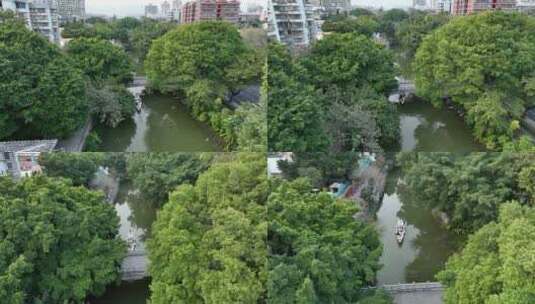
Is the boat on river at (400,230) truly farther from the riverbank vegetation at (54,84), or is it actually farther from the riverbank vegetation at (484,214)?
the riverbank vegetation at (54,84)

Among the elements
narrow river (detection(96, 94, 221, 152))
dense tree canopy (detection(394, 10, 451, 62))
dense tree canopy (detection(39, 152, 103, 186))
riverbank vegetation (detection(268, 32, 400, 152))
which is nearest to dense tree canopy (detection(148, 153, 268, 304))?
narrow river (detection(96, 94, 221, 152))

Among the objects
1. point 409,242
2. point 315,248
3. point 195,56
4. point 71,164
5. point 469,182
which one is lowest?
point 409,242

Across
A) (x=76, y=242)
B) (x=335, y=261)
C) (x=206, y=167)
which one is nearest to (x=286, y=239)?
(x=335, y=261)

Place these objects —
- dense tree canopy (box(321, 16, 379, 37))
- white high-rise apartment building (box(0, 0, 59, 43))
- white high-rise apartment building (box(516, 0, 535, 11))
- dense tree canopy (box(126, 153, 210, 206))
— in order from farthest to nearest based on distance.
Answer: dense tree canopy (box(126, 153, 210, 206)) → white high-rise apartment building (box(516, 0, 535, 11)) → dense tree canopy (box(321, 16, 379, 37)) → white high-rise apartment building (box(0, 0, 59, 43))

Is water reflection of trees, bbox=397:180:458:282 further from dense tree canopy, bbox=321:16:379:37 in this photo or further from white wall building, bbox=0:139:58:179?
white wall building, bbox=0:139:58:179

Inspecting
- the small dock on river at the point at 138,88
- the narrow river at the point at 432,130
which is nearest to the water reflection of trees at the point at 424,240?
the narrow river at the point at 432,130

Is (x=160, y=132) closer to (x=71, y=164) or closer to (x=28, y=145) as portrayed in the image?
(x=71, y=164)

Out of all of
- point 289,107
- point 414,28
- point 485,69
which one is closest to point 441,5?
point 414,28
